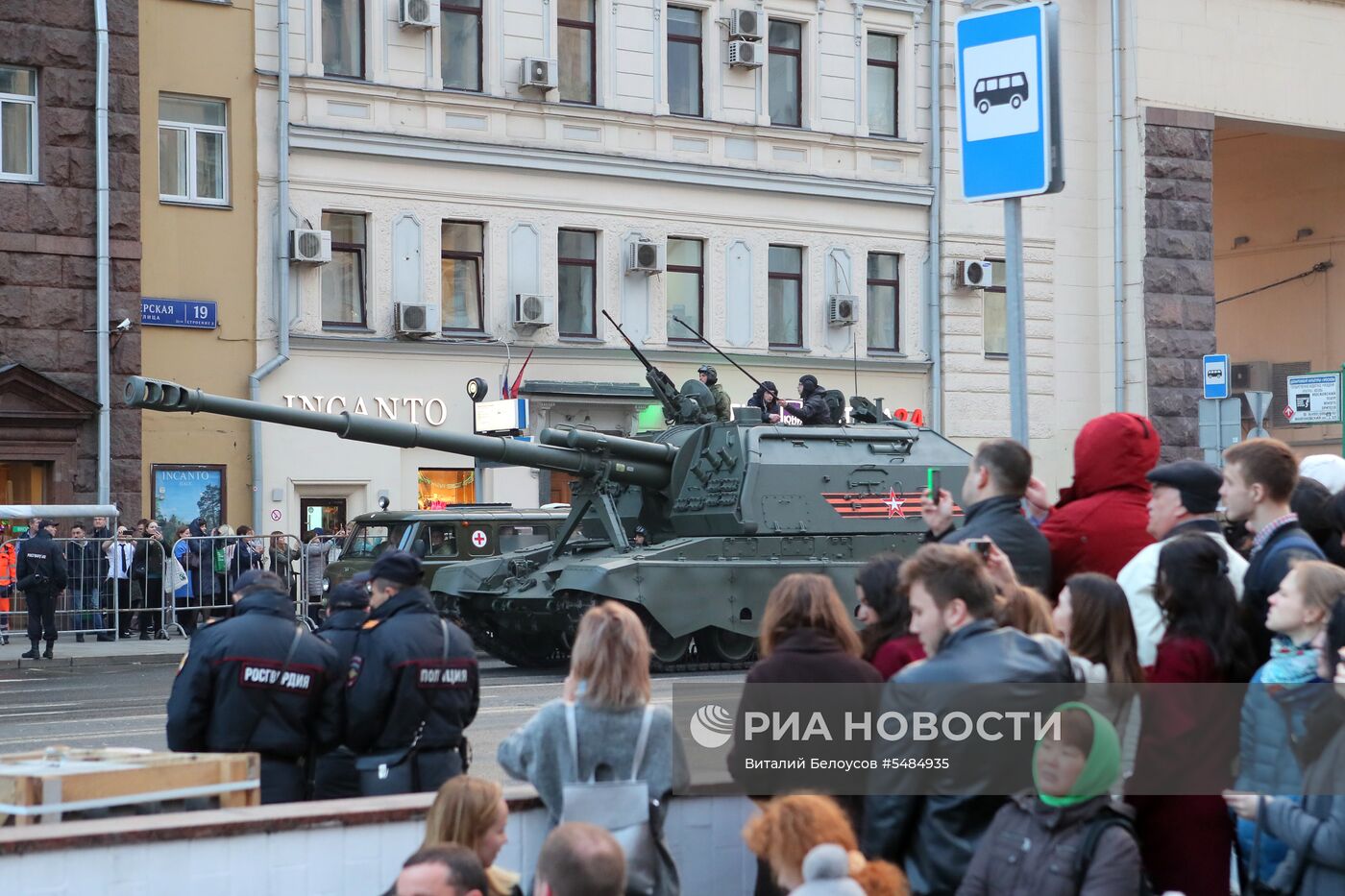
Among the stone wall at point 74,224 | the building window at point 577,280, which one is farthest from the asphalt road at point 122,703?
the building window at point 577,280

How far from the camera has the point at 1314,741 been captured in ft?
18.0

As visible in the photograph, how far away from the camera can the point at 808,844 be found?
15.6 feet

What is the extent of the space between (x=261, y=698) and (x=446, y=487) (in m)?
20.6

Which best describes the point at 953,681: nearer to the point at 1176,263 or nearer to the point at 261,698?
the point at 261,698

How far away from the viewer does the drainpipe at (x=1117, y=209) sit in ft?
108

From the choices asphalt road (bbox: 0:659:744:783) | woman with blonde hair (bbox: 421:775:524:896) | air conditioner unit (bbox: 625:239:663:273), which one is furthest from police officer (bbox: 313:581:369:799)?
air conditioner unit (bbox: 625:239:663:273)

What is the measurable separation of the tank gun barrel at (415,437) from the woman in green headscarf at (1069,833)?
11169 millimetres

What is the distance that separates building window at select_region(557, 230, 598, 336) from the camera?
93.3ft

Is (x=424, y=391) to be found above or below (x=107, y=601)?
above

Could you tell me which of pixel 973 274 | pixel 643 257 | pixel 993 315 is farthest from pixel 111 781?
pixel 993 315

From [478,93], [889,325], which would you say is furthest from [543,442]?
[889,325]

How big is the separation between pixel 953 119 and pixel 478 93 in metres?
8.71

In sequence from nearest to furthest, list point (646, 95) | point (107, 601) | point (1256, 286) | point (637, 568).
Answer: point (637, 568) < point (107, 601) < point (646, 95) < point (1256, 286)

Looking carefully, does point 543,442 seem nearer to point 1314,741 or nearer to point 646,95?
point 646,95
